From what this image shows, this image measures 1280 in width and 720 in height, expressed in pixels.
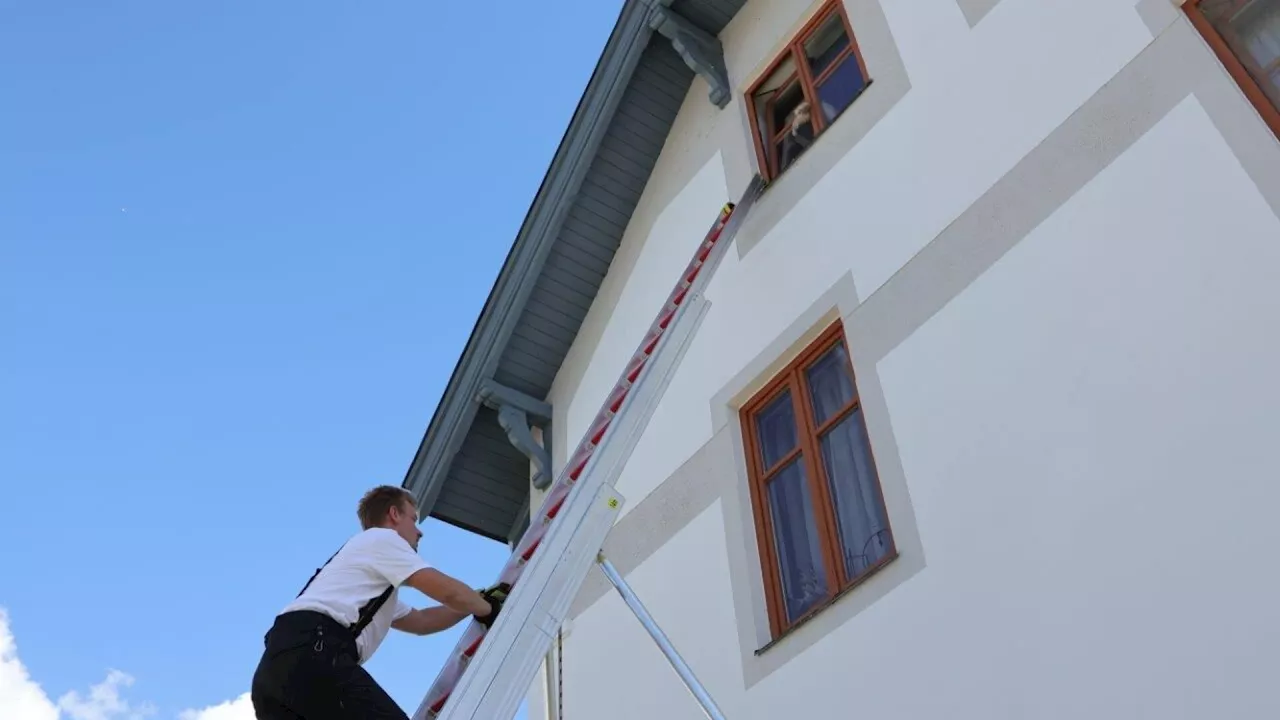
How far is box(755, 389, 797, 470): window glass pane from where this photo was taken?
7.22 meters

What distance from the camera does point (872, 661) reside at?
5566mm

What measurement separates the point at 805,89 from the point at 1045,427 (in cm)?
414

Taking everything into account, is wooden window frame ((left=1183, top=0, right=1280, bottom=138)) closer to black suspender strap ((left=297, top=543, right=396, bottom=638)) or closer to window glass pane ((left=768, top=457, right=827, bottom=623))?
window glass pane ((left=768, top=457, right=827, bottom=623))

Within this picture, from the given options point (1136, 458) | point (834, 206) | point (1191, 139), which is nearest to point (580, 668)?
point (834, 206)

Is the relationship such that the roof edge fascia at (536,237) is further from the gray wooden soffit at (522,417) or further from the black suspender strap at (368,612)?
the black suspender strap at (368,612)

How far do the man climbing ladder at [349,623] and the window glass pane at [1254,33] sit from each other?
413 cm

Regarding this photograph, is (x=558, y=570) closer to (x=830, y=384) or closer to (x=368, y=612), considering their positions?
(x=368, y=612)

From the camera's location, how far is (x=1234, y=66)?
5.40 meters

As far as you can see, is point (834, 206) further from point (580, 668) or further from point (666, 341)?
point (580, 668)

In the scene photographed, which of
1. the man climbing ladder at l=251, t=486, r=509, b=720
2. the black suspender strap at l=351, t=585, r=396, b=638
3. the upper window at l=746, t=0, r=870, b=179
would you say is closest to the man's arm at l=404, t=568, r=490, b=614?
the man climbing ladder at l=251, t=486, r=509, b=720

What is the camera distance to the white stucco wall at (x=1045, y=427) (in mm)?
4504

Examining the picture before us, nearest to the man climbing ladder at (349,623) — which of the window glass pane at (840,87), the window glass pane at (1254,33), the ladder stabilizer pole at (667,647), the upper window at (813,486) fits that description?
the ladder stabilizer pole at (667,647)

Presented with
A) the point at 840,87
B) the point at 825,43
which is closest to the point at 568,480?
the point at 840,87

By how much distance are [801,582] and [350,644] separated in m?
3.10
